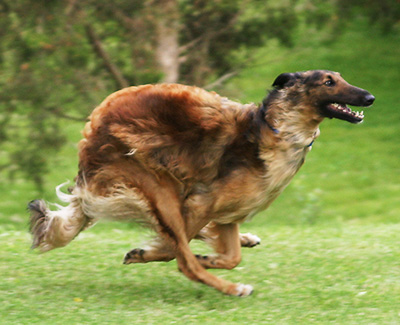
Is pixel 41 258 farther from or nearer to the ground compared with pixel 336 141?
farther from the ground

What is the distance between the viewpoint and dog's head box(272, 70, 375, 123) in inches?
230

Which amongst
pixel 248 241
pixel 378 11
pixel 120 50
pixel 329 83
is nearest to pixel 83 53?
pixel 120 50

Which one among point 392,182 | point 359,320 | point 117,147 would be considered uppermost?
point 117,147

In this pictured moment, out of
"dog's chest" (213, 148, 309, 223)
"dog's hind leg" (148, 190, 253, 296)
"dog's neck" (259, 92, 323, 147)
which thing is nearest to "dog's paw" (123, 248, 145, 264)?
"dog's hind leg" (148, 190, 253, 296)

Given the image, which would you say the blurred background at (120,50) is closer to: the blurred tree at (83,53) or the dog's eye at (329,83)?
the blurred tree at (83,53)

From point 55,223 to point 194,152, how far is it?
138 cm

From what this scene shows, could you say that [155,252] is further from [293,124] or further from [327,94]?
[327,94]

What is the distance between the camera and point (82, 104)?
10.9m

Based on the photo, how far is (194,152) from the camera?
604 cm

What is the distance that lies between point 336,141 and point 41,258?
1371 centimetres

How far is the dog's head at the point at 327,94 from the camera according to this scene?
584 cm

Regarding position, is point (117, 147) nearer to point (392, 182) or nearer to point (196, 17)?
point (196, 17)

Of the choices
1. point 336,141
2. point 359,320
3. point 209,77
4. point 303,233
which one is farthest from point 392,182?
point 359,320

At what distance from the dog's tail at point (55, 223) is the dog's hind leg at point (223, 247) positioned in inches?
43.3
